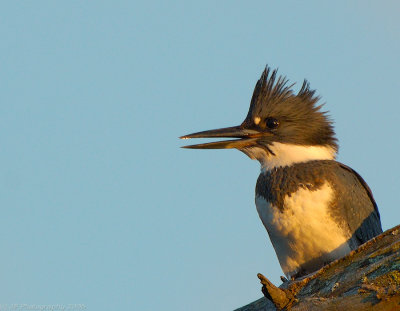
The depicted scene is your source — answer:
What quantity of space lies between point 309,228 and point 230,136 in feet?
5.43

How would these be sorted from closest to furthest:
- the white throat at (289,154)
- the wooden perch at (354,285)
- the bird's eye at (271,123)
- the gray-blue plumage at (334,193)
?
1. the wooden perch at (354,285)
2. the gray-blue plumage at (334,193)
3. the white throat at (289,154)
4. the bird's eye at (271,123)

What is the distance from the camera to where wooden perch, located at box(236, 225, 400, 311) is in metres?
3.72

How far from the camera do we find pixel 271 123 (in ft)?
22.4

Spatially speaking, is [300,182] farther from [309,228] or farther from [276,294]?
[276,294]

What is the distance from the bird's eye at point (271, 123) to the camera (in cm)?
680

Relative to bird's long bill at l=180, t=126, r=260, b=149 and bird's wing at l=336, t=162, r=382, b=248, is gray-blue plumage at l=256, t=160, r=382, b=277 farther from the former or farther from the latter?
bird's long bill at l=180, t=126, r=260, b=149

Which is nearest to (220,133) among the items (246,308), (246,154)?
(246,154)

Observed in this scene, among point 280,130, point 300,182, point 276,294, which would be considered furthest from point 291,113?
point 276,294

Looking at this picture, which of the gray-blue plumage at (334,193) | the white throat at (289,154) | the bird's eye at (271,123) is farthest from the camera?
the bird's eye at (271,123)

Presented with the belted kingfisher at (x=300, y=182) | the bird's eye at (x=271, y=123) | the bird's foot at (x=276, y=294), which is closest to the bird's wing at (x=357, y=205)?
the belted kingfisher at (x=300, y=182)

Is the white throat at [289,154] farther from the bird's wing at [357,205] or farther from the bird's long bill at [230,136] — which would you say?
the bird's wing at [357,205]

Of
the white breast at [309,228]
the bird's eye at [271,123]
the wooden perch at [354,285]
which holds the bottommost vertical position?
the wooden perch at [354,285]

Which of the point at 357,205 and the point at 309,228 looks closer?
the point at 309,228

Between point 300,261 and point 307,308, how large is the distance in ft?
6.93
